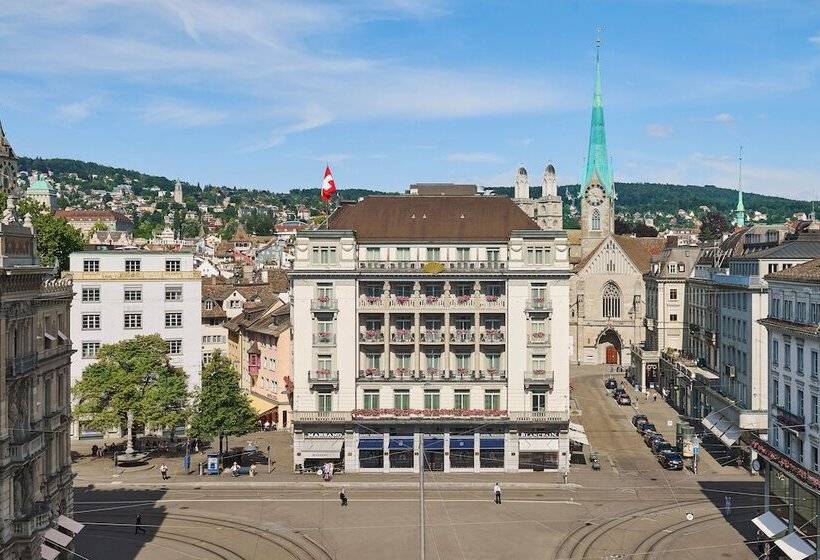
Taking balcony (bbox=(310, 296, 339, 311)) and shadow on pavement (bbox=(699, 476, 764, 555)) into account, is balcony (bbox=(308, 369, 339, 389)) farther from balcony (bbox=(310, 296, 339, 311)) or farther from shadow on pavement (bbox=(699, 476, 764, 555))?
shadow on pavement (bbox=(699, 476, 764, 555))

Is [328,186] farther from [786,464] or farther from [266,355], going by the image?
[786,464]

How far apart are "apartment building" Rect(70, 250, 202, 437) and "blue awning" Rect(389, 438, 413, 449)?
2377 centimetres

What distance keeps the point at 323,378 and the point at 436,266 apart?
42.1ft

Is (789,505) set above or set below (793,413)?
below

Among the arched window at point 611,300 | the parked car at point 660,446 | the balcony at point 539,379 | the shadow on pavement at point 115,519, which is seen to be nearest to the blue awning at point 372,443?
the balcony at point 539,379

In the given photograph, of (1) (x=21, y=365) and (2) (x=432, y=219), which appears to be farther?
(2) (x=432, y=219)

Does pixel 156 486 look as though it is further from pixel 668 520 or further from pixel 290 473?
pixel 668 520

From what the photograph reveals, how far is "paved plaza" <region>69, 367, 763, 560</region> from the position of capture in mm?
56750

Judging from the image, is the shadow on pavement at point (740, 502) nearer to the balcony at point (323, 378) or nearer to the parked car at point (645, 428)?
the parked car at point (645, 428)

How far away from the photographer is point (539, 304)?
77750 millimetres

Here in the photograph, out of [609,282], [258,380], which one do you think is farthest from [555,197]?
[258,380]

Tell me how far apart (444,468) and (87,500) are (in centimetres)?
2738

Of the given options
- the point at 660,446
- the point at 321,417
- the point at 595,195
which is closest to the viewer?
the point at 321,417

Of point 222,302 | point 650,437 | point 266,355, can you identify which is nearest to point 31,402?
point 266,355
